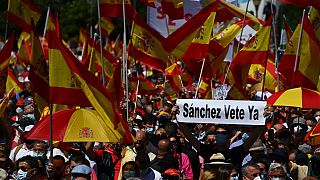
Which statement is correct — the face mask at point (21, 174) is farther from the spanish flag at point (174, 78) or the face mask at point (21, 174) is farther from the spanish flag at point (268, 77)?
the spanish flag at point (268, 77)

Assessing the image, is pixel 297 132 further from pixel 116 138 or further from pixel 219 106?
pixel 116 138

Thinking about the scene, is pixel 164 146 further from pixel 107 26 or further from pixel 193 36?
pixel 107 26

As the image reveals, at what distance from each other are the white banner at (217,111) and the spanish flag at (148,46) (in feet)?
14.7

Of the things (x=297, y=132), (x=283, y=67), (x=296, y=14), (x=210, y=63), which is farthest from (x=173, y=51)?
(x=296, y=14)

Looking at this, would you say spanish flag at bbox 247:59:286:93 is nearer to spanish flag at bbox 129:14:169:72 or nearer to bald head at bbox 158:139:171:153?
spanish flag at bbox 129:14:169:72

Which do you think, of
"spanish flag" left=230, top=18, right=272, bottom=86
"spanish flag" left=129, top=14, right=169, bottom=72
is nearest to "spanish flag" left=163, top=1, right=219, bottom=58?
"spanish flag" left=230, top=18, right=272, bottom=86

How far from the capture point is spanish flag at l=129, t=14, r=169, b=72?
1748 cm

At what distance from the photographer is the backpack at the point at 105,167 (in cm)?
1179

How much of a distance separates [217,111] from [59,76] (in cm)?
244

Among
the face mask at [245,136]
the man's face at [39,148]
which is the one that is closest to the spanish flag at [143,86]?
the face mask at [245,136]

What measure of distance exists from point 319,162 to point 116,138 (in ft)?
6.98

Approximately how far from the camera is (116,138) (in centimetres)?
1123

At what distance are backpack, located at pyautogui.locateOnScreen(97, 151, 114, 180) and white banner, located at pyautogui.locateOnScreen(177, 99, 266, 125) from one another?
1234 millimetres

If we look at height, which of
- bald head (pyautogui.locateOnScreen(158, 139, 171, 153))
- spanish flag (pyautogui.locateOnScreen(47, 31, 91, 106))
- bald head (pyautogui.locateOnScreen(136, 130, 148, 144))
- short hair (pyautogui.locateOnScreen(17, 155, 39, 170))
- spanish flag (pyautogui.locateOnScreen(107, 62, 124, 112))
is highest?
→ spanish flag (pyautogui.locateOnScreen(47, 31, 91, 106))
